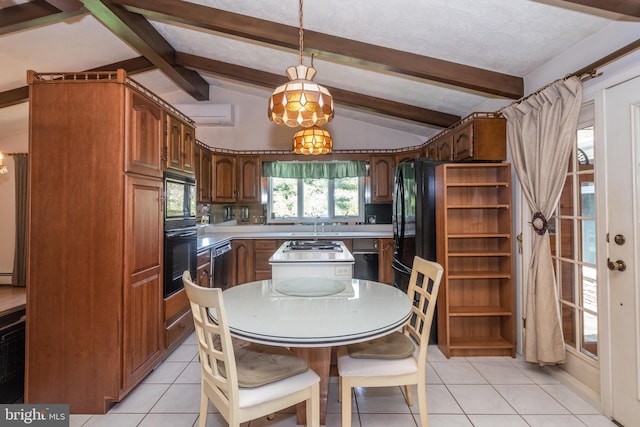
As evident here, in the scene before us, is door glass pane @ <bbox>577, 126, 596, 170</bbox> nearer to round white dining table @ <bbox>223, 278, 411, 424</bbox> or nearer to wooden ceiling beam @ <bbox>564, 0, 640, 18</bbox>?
wooden ceiling beam @ <bbox>564, 0, 640, 18</bbox>

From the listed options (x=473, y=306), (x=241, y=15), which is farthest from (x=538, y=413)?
(x=241, y=15)

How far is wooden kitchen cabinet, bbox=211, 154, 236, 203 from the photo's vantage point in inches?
173

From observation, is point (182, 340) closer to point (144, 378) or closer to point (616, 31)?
point (144, 378)

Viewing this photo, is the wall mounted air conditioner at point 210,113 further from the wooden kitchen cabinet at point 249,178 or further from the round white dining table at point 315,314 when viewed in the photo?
the round white dining table at point 315,314

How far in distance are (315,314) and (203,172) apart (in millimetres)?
3184

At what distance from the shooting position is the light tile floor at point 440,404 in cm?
171

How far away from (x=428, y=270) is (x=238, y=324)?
3.44 ft

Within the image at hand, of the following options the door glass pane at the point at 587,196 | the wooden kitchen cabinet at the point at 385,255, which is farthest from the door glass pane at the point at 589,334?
the wooden kitchen cabinet at the point at 385,255

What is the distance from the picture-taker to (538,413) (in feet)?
5.87

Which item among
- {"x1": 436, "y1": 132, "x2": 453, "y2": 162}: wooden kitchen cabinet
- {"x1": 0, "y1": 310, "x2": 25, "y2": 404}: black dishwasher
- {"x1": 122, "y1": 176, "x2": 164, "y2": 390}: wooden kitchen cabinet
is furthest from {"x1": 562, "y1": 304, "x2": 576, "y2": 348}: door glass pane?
{"x1": 0, "y1": 310, "x2": 25, "y2": 404}: black dishwasher

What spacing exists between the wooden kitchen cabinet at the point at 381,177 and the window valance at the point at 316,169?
0.15 m

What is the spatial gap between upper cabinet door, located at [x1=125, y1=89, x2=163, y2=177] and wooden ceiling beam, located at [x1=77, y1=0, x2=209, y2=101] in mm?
884

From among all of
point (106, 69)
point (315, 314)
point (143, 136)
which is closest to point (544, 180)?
point (315, 314)

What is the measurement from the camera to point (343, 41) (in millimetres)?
2418
